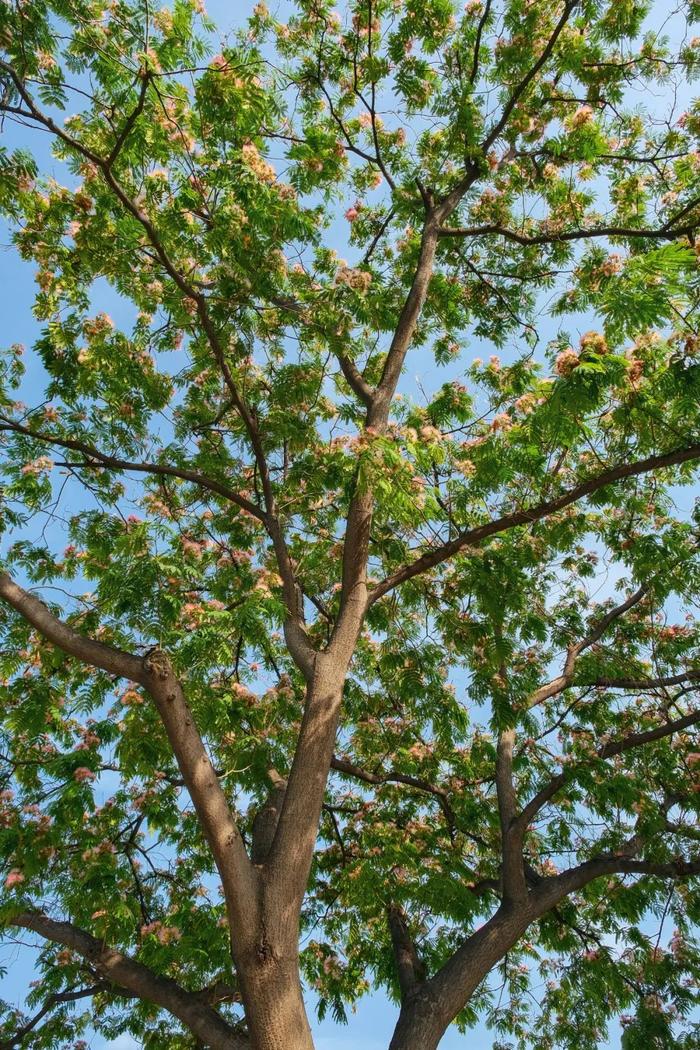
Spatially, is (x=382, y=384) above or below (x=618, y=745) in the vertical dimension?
above

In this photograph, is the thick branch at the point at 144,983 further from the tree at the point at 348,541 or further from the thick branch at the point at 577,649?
the thick branch at the point at 577,649

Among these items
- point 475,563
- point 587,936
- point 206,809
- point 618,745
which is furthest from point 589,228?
point 587,936

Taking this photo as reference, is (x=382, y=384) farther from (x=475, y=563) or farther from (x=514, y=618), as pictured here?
(x=514, y=618)

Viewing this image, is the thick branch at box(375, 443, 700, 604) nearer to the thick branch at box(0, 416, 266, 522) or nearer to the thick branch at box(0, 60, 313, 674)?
Answer: the thick branch at box(0, 60, 313, 674)

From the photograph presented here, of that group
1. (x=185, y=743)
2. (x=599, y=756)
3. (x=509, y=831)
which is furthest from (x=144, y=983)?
(x=599, y=756)

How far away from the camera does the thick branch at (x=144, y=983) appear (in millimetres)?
3676

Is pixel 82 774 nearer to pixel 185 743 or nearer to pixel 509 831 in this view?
pixel 185 743

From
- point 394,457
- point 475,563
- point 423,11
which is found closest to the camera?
point 394,457

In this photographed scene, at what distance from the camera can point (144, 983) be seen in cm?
411

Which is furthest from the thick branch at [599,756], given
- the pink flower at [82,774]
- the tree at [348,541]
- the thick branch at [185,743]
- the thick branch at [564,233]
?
the thick branch at [564,233]

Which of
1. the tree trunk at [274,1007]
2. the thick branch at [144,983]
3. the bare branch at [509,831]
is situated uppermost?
the bare branch at [509,831]

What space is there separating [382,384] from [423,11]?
2.99 metres

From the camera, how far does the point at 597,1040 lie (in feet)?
20.6

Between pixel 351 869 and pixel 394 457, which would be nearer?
pixel 394 457
